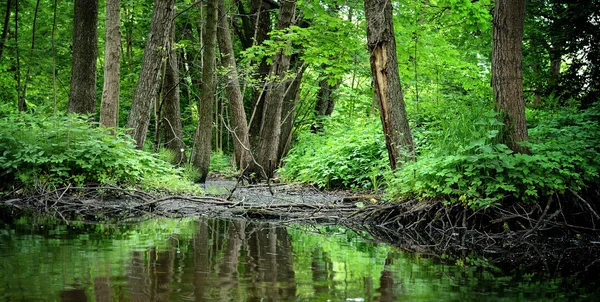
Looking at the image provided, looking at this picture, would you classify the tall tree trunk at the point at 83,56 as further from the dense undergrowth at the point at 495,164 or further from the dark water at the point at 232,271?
the dense undergrowth at the point at 495,164

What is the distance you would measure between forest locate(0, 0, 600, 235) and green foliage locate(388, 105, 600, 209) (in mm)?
21

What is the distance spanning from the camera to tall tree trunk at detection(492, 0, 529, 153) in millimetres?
6320

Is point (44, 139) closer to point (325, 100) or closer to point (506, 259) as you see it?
point (506, 259)

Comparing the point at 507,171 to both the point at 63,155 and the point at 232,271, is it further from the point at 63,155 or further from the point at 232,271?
the point at 63,155

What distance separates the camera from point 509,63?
643 cm

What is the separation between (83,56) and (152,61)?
1.38m

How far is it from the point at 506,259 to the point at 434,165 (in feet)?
6.43

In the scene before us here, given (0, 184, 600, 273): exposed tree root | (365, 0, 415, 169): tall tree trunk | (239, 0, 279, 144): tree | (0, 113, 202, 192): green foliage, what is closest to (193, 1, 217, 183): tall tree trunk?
(239, 0, 279, 144): tree

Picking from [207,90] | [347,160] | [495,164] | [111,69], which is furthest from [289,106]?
[495,164]

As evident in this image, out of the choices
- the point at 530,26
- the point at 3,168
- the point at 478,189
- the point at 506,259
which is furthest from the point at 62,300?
the point at 530,26

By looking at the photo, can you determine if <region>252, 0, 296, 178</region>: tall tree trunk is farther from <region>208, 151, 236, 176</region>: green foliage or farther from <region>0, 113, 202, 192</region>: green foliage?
<region>208, 151, 236, 176</region>: green foliage

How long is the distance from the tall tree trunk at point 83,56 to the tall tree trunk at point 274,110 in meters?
4.66

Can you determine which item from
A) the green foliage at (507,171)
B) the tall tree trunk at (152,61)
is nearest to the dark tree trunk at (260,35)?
the tall tree trunk at (152,61)

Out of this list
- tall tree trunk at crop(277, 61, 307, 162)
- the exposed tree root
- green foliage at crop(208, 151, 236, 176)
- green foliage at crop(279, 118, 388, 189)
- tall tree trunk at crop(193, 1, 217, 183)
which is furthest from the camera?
green foliage at crop(208, 151, 236, 176)
